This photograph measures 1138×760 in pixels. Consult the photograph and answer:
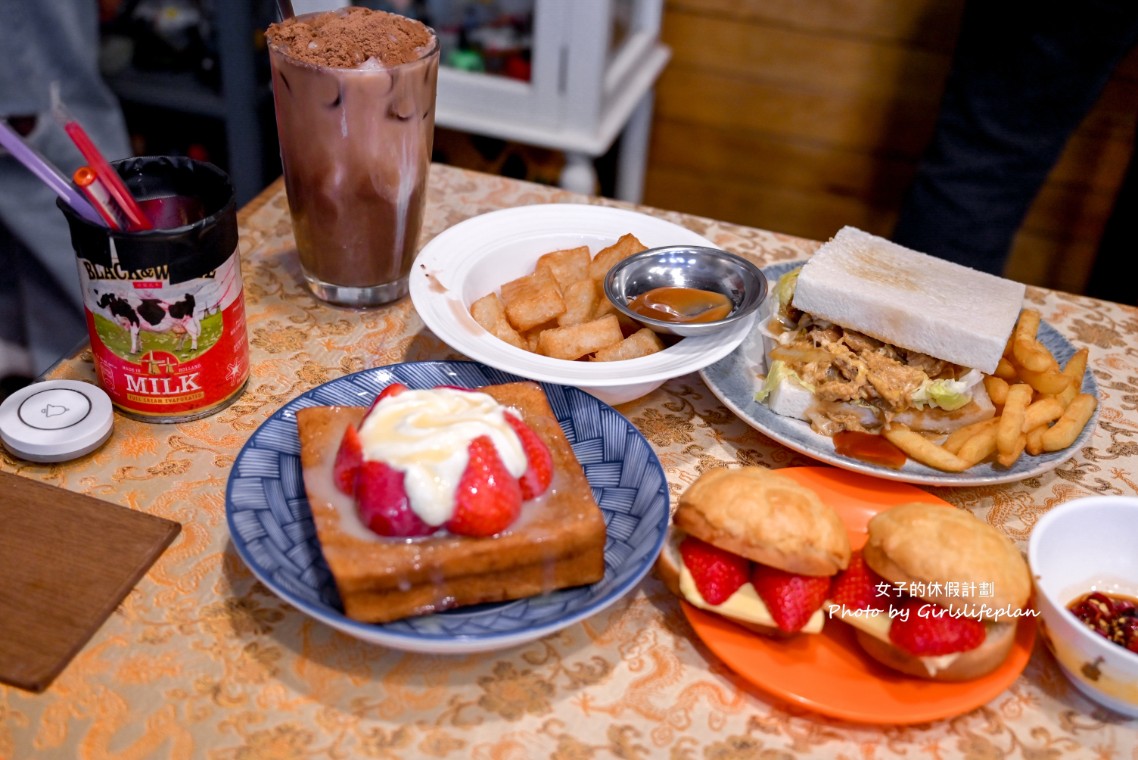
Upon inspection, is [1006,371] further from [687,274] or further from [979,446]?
[687,274]

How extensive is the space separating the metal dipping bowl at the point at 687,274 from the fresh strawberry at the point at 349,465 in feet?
1.71

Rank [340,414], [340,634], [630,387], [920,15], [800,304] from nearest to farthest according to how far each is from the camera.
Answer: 1. [340,634]
2. [340,414]
3. [630,387]
4. [800,304]
5. [920,15]

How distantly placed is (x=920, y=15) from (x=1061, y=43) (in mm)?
803

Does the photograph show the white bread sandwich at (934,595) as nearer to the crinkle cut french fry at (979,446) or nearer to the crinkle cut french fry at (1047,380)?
the crinkle cut french fry at (979,446)

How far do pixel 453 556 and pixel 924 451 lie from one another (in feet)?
2.23

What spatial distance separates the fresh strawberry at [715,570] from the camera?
40.5 inches

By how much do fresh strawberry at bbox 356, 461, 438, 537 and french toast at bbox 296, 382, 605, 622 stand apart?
11 mm

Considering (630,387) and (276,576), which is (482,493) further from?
(630,387)

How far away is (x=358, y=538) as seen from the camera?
989 millimetres

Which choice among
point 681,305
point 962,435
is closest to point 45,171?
point 681,305

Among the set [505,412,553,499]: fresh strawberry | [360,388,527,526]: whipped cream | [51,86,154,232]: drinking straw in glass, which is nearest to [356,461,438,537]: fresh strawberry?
[360,388,527,526]: whipped cream

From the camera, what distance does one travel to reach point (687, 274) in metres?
1.52

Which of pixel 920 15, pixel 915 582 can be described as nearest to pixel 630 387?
pixel 915 582

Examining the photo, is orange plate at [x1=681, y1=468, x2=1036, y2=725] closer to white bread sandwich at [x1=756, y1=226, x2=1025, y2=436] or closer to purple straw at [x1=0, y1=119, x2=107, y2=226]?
white bread sandwich at [x1=756, y1=226, x2=1025, y2=436]
